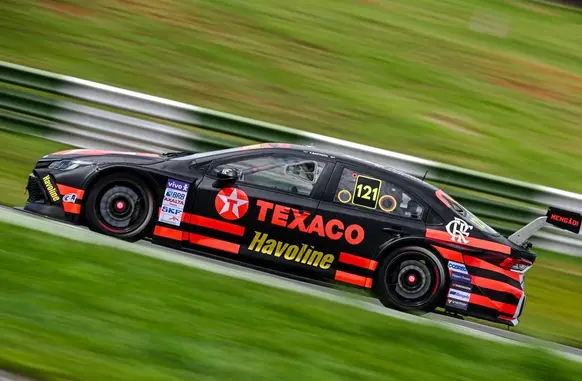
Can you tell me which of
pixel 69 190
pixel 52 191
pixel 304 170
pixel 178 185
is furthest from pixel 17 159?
pixel 304 170

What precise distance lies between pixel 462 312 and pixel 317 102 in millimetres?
6204

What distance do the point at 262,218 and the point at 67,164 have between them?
1.90m

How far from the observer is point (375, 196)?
9531mm

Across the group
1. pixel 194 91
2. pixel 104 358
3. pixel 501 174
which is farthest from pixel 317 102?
pixel 104 358

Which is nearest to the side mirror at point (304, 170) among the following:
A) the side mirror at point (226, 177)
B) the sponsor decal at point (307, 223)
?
the sponsor decal at point (307, 223)

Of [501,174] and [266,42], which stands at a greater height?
[266,42]

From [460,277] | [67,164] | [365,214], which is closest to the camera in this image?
[460,277]

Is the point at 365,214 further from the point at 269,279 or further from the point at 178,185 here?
the point at 178,185

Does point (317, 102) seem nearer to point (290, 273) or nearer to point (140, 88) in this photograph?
point (140, 88)

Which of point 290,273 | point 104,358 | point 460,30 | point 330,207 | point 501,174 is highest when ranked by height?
point 460,30

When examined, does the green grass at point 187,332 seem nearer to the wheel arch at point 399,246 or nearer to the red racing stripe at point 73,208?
the red racing stripe at point 73,208

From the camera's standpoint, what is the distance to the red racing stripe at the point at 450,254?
30.7 feet

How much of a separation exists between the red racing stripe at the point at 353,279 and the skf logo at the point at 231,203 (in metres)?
1.02

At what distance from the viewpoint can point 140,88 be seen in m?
14.6
